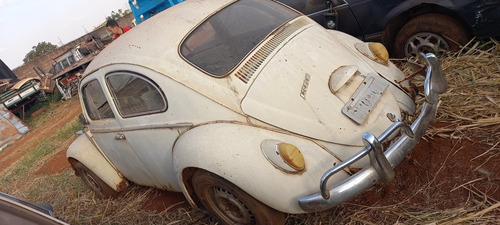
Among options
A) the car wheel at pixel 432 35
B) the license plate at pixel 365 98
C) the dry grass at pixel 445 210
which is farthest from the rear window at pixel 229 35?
the car wheel at pixel 432 35

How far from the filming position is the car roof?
115 inches

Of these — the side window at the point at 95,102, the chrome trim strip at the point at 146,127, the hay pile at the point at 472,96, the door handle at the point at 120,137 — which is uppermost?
the side window at the point at 95,102

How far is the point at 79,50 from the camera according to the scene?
14.5m

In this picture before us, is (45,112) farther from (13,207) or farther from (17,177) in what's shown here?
(13,207)

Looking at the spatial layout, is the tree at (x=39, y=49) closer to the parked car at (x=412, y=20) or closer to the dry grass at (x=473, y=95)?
the parked car at (x=412, y=20)

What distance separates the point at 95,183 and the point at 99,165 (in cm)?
53

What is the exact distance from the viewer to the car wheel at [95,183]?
13.6ft

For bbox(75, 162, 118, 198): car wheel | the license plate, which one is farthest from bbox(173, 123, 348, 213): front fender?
bbox(75, 162, 118, 198): car wheel

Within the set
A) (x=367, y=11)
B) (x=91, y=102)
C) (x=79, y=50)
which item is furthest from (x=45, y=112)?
(x=367, y=11)

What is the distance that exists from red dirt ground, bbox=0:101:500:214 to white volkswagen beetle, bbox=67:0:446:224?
362mm

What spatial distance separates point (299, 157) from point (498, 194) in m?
1.39

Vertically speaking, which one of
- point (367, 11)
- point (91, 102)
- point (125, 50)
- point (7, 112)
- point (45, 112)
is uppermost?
point (125, 50)

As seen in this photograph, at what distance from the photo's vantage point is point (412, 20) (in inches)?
168

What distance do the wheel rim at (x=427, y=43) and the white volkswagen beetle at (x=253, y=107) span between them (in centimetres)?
116
